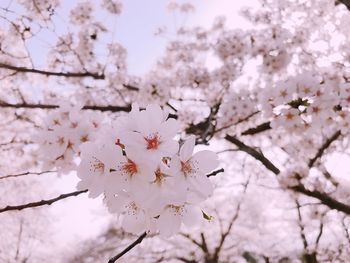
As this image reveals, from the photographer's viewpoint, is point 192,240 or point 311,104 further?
point 192,240

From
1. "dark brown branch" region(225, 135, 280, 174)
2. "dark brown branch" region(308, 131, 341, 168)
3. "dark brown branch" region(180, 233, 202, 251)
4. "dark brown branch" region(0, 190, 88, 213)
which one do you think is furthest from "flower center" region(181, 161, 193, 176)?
"dark brown branch" region(180, 233, 202, 251)

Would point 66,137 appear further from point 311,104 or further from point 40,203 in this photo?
point 311,104

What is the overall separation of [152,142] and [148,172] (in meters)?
0.12

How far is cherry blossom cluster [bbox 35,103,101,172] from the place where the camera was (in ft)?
9.38

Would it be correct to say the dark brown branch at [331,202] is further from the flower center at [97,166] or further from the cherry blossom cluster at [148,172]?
the flower center at [97,166]

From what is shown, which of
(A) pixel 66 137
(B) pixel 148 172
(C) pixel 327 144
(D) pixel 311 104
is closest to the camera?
(B) pixel 148 172

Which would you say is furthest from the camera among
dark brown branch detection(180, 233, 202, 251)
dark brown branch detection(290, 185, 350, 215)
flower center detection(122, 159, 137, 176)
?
dark brown branch detection(180, 233, 202, 251)

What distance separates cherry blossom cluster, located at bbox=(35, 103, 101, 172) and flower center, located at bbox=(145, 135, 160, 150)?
1.41 metres

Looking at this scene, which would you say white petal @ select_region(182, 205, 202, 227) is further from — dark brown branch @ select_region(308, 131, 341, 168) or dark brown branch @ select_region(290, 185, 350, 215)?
dark brown branch @ select_region(308, 131, 341, 168)

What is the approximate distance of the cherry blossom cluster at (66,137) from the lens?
9.38ft

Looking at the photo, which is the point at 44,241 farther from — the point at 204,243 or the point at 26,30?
the point at 26,30

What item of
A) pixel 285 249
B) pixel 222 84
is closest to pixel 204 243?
pixel 285 249

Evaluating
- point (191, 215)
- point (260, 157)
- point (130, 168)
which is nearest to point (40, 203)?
point (130, 168)

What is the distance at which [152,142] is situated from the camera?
1.48 meters
